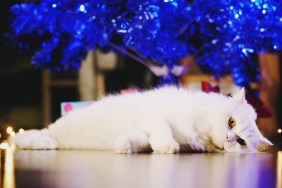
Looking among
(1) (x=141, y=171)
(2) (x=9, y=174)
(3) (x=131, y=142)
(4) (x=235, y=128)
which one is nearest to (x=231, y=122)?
(4) (x=235, y=128)

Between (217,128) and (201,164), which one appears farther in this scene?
(217,128)

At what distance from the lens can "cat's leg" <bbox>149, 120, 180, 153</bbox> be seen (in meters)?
A: 1.22

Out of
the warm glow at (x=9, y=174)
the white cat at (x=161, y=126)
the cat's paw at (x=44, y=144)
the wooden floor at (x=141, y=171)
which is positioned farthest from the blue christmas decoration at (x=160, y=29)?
the warm glow at (x=9, y=174)

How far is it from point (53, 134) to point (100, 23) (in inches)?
19.5

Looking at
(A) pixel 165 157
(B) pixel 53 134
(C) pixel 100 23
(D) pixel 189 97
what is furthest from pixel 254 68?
(A) pixel 165 157

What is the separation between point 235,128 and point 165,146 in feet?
0.67

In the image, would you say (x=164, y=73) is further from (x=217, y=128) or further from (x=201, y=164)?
(x=201, y=164)

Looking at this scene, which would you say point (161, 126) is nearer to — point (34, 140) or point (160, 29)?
point (34, 140)

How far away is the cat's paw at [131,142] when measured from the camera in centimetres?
122

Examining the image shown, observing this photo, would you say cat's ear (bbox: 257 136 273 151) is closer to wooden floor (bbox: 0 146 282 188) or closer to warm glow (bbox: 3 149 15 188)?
wooden floor (bbox: 0 146 282 188)

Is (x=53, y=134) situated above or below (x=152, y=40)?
below

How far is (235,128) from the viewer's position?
4.24 feet

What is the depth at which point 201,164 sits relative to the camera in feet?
3.31

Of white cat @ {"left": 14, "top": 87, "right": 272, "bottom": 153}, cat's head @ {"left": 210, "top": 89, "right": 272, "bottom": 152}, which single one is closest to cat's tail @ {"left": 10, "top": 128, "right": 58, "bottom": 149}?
white cat @ {"left": 14, "top": 87, "right": 272, "bottom": 153}
